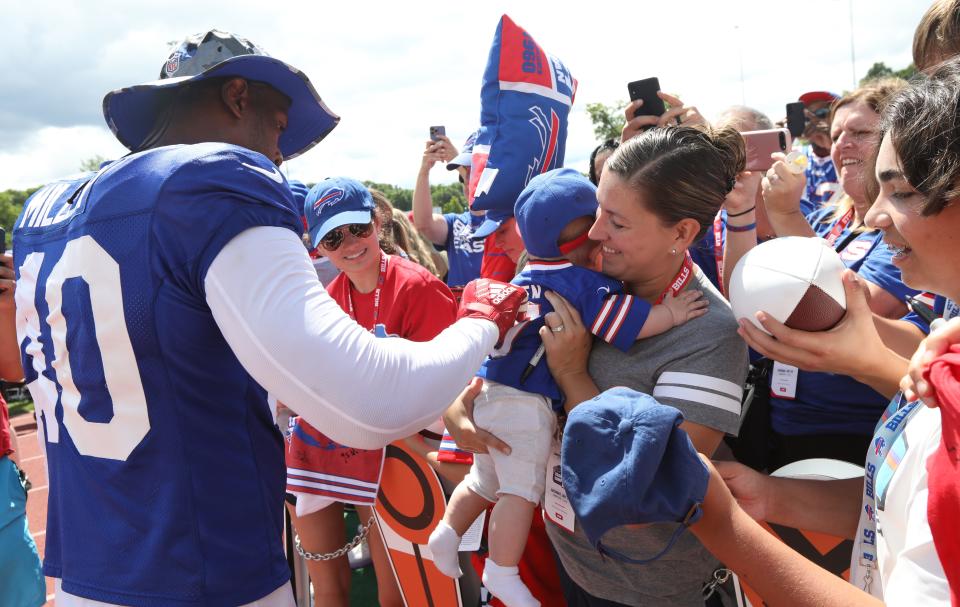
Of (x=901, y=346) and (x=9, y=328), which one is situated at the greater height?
(x=9, y=328)

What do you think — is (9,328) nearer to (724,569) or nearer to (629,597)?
(629,597)

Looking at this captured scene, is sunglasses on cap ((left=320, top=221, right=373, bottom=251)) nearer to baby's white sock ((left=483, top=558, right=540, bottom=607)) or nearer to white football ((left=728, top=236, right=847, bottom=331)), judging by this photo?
baby's white sock ((left=483, top=558, right=540, bottom=607))

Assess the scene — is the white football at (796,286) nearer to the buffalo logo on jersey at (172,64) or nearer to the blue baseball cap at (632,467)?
the blue baseball cap at (632,467)

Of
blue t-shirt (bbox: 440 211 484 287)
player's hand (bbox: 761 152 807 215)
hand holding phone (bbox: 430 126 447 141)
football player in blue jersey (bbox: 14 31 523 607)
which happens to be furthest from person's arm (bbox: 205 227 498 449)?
hand holding phone (bbox: 430 126 447 141)

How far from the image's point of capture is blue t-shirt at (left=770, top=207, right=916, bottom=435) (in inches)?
88.5

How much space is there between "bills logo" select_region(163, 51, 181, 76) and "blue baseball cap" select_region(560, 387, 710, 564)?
1523mm

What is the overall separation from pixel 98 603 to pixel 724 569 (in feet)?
5.63

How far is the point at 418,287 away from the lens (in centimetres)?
325

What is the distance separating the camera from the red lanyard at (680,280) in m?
1.99

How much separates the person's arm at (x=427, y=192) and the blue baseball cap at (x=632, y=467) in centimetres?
468

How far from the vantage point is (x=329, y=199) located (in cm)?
332

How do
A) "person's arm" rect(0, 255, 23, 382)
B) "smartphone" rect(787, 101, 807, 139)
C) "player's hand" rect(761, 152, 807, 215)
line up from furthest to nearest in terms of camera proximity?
"smartphone" rect(787, 101, 807, 139)
"player's hand" rect(761, 152, 807, 215)
"person's arm" rect(0, 255, 23, 382)

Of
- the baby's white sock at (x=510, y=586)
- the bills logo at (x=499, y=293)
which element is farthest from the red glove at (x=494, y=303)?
the baby's white sock at (x=510, y=586)

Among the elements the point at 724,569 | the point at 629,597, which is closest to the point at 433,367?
the point at 629,597
